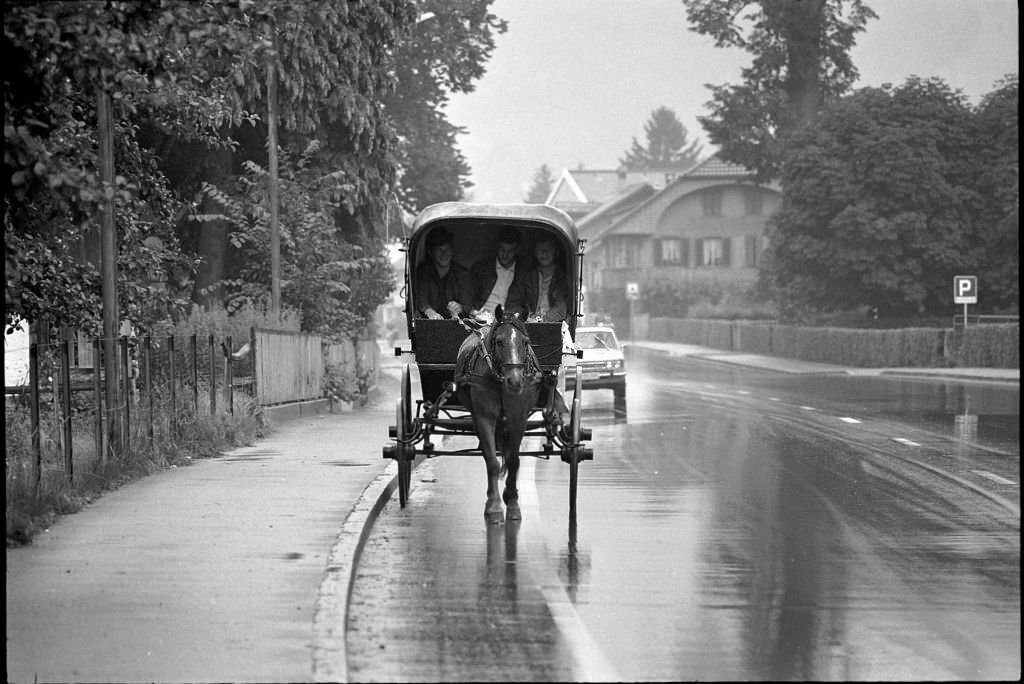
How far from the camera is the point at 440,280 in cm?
1614

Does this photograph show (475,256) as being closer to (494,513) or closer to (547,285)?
(547,285)

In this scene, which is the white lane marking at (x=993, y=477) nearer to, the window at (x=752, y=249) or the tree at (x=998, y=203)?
the tree at (x=998, y=203)

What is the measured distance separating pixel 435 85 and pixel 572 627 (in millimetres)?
42457

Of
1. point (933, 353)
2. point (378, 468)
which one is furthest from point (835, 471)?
point (933, 353)

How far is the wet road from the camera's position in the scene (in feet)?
27.2

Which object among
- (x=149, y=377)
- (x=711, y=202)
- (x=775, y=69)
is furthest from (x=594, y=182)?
(x=149, y=377)

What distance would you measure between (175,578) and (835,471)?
10.1 meters

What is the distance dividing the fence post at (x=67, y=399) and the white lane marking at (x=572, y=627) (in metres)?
4.00

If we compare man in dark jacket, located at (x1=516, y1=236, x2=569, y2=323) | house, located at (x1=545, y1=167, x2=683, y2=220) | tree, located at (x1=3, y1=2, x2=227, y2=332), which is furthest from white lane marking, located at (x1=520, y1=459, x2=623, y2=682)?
house, located at (x1=545, y1=167, x2=683, y2=220)

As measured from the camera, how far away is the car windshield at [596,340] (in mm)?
33609

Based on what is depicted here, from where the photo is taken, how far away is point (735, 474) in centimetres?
1809

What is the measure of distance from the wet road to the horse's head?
4.22 feet

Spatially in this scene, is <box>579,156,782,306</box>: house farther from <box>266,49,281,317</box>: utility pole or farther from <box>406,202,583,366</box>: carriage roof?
<box>406,202,583,366</box>: carriage roof

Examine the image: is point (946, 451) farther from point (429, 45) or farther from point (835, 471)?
point (429, 45)
